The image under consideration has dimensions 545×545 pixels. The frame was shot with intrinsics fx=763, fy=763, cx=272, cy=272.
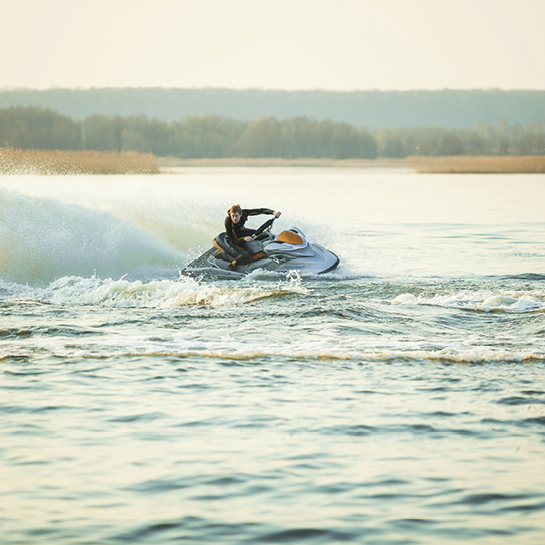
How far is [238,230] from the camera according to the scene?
13953 millimetres

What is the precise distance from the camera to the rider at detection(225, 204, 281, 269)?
13812 millimetres

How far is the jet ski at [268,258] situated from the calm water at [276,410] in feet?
1.00

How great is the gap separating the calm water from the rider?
71cm

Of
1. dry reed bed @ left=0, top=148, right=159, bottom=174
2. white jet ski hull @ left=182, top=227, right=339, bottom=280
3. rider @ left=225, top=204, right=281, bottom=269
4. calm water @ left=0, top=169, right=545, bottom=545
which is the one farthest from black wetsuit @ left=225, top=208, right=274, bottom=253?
dry reed bed @ left=0, top=148, right=159, bottom=174

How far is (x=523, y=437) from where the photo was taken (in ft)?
19.4

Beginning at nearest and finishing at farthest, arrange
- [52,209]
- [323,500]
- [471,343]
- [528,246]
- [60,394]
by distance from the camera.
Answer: [323,500], [60,394], [471,343], [52,209], [528,246]

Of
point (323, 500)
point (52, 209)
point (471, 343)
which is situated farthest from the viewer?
point (52, 209)

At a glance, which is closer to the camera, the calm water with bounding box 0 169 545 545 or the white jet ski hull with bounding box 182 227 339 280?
the calm water with bounding box 0 169 545 545

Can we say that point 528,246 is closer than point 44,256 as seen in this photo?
No

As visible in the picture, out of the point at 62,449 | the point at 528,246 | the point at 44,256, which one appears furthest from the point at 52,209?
the point at 62,449

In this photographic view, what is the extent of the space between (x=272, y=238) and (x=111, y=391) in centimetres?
737

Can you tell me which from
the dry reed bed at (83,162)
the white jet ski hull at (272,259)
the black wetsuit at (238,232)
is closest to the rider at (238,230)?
the black wetsuit at (238,232)

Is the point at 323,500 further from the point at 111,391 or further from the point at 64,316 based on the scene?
the point at 64,316

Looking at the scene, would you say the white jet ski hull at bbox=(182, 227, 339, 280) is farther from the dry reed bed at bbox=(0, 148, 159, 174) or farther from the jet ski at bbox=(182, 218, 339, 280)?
the dry reed bed at bbox=(0, 148, 159, 174)
